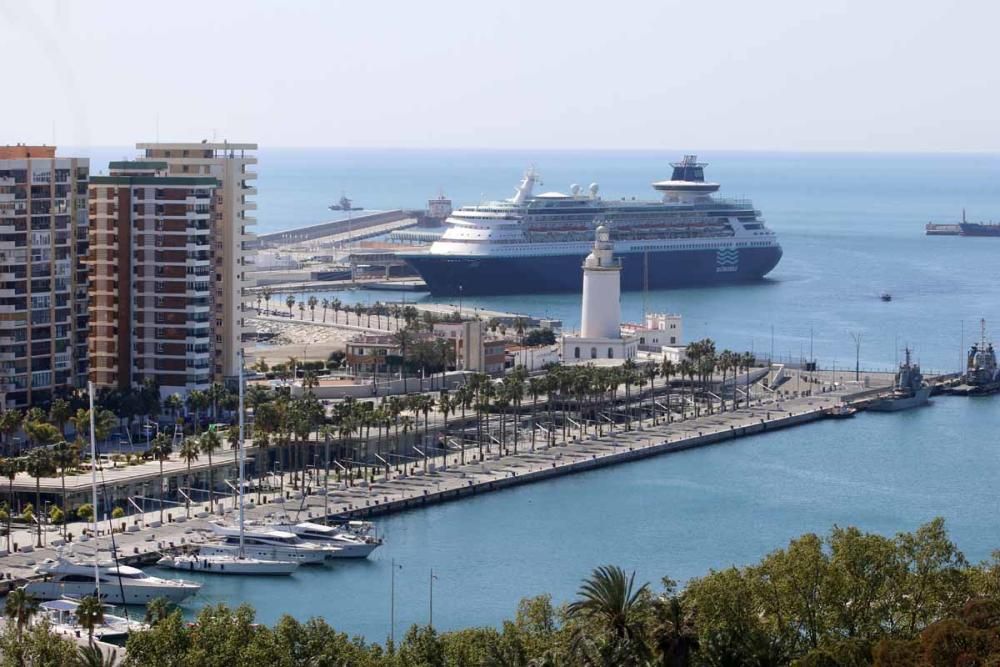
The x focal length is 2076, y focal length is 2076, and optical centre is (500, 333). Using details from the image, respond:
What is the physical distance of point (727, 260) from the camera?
10406cm

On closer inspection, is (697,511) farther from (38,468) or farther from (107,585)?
(107,585)

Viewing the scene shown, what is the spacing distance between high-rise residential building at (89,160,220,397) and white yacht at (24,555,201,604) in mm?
16534

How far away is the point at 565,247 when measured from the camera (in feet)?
321

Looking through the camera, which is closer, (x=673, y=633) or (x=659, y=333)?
(x=673, y=633)

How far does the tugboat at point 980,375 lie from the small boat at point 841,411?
650cm

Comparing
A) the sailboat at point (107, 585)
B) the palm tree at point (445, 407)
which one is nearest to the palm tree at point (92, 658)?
the sailboat at point (107, 585)

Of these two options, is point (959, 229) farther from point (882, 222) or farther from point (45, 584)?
point (45, 584)

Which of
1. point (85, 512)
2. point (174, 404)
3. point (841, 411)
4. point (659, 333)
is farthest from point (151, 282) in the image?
point (659, 333)

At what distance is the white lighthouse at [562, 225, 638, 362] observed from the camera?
64562mm

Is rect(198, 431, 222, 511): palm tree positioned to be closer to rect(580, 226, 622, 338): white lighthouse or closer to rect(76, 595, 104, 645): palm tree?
rect(76, 595, 104, 645): palm tree

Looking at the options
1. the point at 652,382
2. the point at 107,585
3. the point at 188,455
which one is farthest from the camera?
the point at 652,382

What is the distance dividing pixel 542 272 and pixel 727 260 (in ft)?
39.0

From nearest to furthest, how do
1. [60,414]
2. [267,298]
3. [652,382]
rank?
[60,414] → [652,382] → [267,298]

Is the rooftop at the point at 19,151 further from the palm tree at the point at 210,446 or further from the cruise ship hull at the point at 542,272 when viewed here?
the cruise ship hull at the point at 542,272
